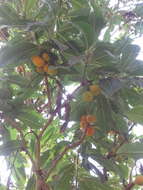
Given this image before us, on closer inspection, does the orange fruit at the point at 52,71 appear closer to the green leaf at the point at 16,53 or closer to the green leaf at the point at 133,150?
the green leaf at the point at 16,53

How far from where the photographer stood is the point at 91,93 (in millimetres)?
1078

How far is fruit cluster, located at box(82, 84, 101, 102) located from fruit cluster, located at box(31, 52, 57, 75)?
12 centimetres

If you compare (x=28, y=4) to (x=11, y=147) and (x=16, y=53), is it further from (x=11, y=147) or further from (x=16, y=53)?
(x=11, y=147)

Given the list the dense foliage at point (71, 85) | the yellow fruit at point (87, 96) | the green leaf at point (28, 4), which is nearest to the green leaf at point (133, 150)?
the dense foliage at point (71, 85)

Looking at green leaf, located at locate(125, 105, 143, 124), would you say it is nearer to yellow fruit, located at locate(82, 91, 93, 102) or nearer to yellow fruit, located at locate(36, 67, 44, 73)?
yellow fruit, located at locate(82, 91, 93, 102)

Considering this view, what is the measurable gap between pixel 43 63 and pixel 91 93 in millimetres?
174

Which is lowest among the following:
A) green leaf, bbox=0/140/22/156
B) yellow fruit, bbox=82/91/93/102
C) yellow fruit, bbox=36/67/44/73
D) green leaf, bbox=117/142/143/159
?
green leaf, bbox=117/142/143/159

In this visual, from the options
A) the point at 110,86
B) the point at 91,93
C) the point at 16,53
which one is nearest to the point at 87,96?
the point at 91,93

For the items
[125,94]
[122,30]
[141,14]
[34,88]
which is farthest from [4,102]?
[122,30]

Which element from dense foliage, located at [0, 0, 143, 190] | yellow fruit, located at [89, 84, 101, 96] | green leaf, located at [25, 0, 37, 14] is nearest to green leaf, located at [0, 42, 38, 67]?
dense foliage, located at [0, 0, 143, 190]

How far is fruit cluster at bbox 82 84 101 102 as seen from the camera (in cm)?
105

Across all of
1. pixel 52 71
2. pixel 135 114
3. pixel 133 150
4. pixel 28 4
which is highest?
pixel 28 4

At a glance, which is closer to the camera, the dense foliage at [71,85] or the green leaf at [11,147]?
the dense foliage at [71,85]

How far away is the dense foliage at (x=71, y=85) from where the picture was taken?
1.04m
